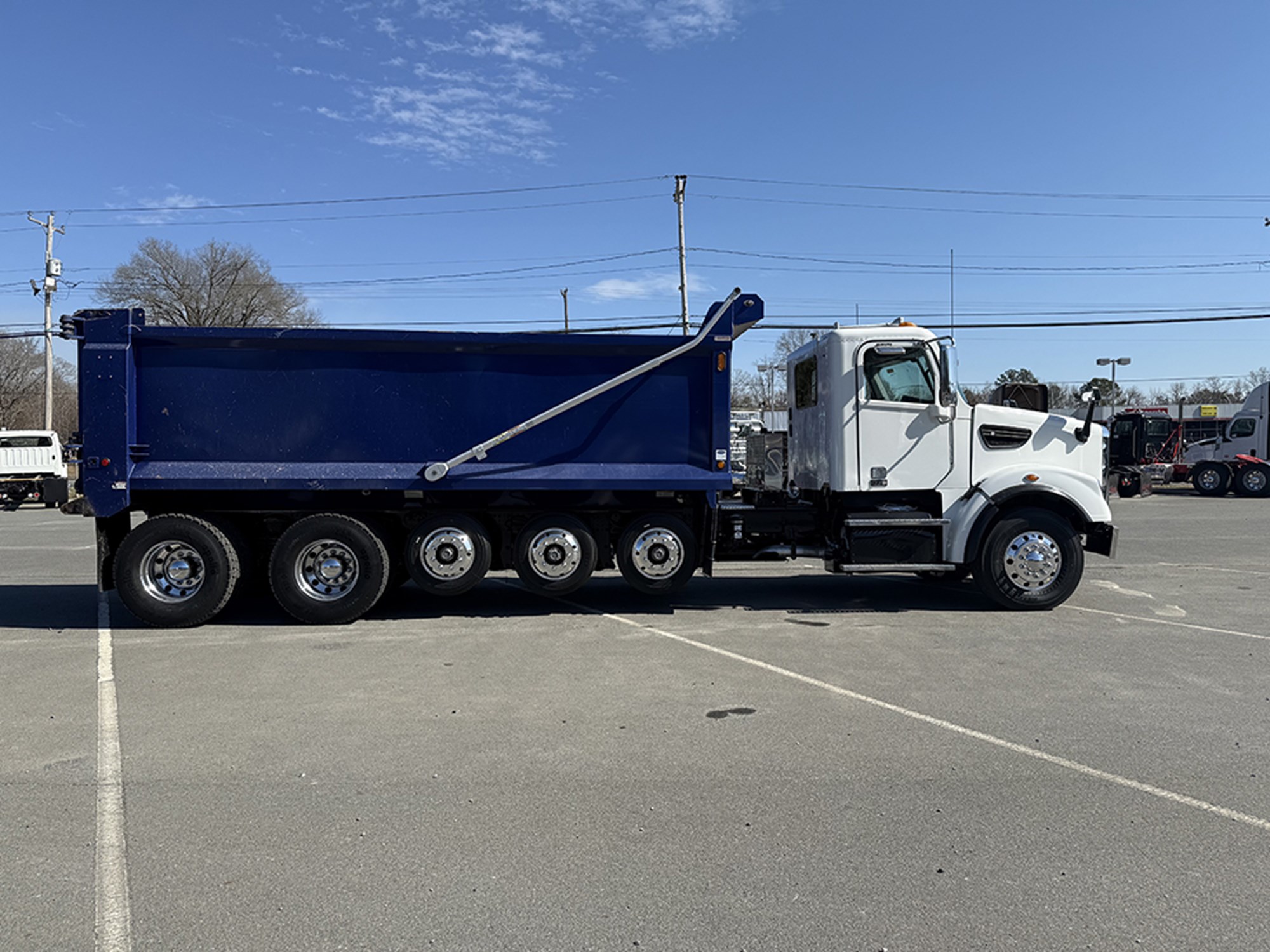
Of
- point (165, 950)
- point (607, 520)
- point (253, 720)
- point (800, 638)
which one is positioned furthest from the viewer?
point (607, 520)

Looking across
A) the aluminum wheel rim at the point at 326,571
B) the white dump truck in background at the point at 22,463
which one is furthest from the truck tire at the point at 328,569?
the white dump truck in background at the point at 22,463

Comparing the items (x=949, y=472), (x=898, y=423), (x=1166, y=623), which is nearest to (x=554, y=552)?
(x=898, y=423)

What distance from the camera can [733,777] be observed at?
460 cm

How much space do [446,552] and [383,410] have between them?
1421 mm

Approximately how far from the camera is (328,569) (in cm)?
835

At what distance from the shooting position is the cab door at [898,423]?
352 inches

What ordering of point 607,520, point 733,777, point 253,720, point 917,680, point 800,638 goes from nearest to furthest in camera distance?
point 733,777 < point 253,720 < point 917,680 < point 800,638 < point 607,520

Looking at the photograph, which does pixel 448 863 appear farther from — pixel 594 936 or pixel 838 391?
pixel 838 391

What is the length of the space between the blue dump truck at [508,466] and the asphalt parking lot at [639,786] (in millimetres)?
642

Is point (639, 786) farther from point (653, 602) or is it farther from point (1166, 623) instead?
point (1166, 623)

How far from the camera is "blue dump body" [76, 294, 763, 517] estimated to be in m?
8.05

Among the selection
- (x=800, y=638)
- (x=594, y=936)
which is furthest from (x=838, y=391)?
(x=594, y=936)

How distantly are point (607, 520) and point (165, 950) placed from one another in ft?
19.8

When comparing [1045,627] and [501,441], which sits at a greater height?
[501,441]
